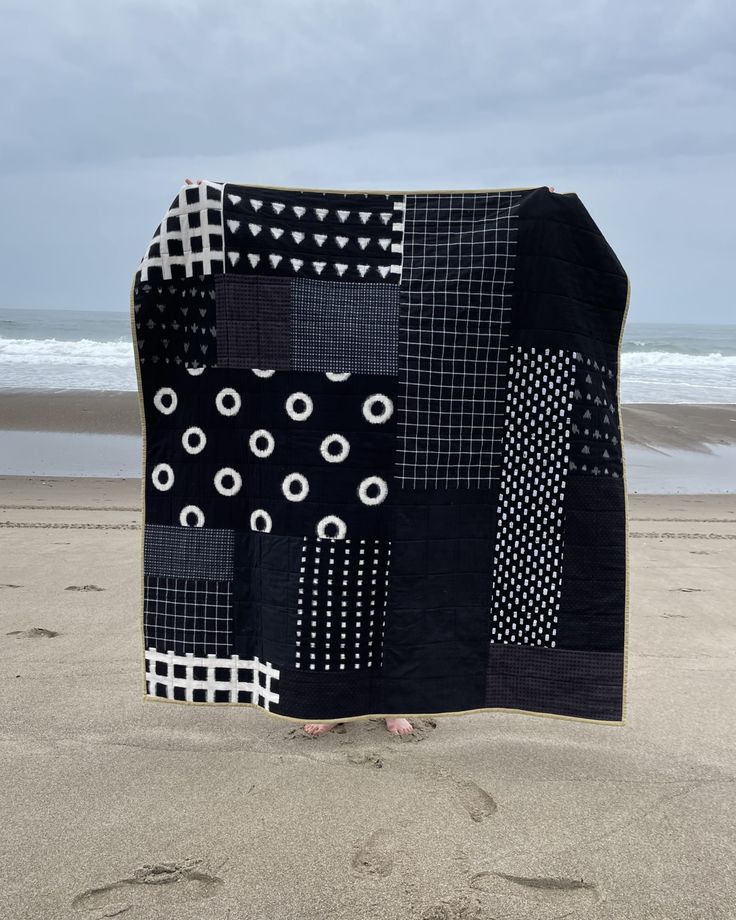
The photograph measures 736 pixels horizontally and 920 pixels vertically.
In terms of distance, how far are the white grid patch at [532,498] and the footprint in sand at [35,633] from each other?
1868 mm

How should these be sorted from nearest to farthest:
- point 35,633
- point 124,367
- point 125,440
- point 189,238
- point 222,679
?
point 189,238 < point 222,679 < point 35,633 < point 125,440 < point 124,367

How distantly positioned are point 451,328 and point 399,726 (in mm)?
1223

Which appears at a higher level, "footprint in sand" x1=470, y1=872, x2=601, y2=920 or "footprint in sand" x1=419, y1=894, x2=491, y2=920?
"footprint in sand" x1=470, y1=872, x2=601, y2=920

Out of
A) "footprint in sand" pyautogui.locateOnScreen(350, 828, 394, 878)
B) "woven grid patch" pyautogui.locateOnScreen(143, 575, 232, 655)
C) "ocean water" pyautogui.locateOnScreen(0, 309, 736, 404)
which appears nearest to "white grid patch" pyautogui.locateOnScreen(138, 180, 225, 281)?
"woven grid patch" pyautogui.locateOnScreen(143, 575, 232, 655)

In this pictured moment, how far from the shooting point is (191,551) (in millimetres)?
2375

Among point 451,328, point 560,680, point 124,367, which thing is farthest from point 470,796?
point 124,367

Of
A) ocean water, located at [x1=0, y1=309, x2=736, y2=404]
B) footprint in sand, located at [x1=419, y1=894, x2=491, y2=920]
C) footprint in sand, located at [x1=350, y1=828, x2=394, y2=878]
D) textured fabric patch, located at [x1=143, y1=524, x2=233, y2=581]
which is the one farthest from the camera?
ocean water, located at [x1=0, y1=309, x2=736, y2=404]

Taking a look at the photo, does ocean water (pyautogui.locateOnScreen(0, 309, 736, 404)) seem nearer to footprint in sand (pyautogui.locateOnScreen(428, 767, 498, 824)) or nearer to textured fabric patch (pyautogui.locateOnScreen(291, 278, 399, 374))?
textured fabric patch (pyautogui.locateOnScreen(291, 278, 399, 374))

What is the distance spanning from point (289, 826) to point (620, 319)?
5.40 ft

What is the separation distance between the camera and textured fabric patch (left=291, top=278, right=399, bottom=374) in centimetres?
226

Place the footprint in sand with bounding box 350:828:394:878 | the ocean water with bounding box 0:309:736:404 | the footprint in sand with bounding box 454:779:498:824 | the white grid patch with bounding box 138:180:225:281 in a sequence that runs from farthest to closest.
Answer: the ocean water with bounding box 0:309:736:404 < the white grid patch with bounding box 138:180:225:281 < the footprint in sand with bounding box 454:779:498:824 < the footprint in sand with bounding box 350:828:394:878

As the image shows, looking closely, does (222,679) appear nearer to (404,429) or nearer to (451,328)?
(404,429)

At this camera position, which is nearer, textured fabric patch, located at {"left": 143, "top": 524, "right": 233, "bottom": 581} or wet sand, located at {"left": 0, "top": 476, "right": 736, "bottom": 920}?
wet sand, located at {"left": 0, "top": 476, "right": 736, "bottom": 920}

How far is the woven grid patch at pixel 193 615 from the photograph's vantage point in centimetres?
237
